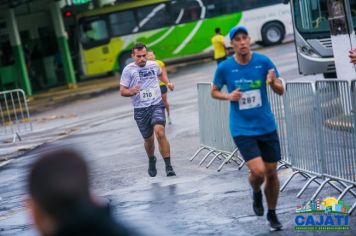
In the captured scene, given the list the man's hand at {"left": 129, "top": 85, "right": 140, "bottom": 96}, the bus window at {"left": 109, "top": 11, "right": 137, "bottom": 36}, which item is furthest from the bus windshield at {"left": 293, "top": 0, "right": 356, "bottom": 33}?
the bus window at {"left": 109, "top": 11, "right": 137, "bottom": 36}

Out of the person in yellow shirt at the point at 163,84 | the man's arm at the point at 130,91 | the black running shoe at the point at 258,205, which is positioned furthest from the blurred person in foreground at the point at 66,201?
the person in yellow shirt at the point at 163,84

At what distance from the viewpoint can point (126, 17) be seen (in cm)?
3550

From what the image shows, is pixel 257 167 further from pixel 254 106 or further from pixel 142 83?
pixel 142 83

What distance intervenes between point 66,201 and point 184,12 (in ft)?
109

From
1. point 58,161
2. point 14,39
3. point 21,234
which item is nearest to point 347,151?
point 21,234

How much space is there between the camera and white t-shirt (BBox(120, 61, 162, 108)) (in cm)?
1122

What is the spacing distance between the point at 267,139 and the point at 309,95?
1.49 m

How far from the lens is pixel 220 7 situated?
117 ft

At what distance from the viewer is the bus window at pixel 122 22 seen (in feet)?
116

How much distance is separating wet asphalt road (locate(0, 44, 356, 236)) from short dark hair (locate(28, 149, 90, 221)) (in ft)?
1.17

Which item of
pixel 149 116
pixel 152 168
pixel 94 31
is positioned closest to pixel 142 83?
pixel 149 116

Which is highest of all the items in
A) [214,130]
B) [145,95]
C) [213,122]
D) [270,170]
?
[145,95]

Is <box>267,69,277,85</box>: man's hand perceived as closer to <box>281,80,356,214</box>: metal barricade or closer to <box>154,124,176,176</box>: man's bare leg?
<box>281,80,356,214</box>: metal barricade

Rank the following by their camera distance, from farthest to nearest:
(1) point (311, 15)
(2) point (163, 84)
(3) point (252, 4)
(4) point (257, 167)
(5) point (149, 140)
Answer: (3) point (252, 4), (1) point (311, 15), (2) point (163, 84), (5) point (149, 140), (4) point (257, 167)
